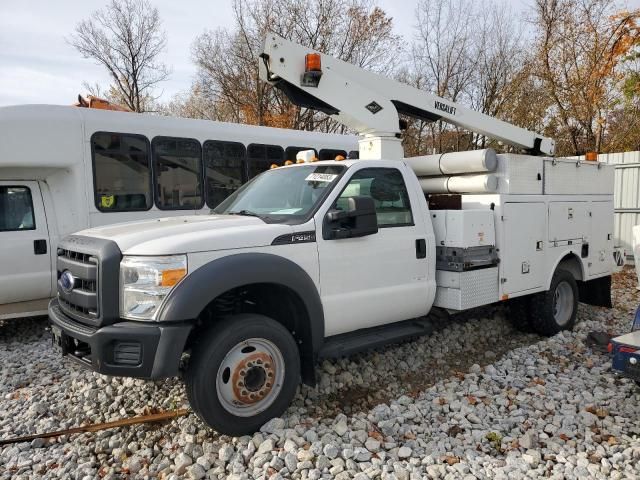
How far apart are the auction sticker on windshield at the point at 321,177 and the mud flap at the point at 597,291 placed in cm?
475

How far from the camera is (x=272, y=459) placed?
3.42 meters

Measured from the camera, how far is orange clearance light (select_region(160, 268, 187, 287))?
3.41 m

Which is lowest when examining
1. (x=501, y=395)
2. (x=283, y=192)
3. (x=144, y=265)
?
(x=501, y=395)

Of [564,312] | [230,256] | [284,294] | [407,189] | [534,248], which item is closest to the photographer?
[230,256]

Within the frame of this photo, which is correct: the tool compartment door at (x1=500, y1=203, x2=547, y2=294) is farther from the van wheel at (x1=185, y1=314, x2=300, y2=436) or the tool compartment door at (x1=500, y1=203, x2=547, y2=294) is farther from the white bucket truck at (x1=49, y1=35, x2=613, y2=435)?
the van wheel at (x1=185, y1=314, x2=300, y2=436)

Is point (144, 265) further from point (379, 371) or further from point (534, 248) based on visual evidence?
point (534, 248)

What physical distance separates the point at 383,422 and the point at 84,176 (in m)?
5.17

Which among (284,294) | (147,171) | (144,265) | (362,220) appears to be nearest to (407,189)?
(362,220)

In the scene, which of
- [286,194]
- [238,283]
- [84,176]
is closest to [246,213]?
[286,194]

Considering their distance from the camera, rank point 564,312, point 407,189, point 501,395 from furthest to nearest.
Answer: point 564,312 < point 407,189 < point 501,395

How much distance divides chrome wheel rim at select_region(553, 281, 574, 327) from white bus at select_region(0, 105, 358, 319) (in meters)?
5.16

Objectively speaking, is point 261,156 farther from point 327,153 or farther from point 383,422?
point 383,422

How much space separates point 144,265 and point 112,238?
1.53 ft

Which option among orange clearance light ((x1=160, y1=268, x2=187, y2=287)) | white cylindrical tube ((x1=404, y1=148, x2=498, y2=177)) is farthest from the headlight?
white cylindrical tube ((x1=404, y1=148, x2=498, y2=177))
